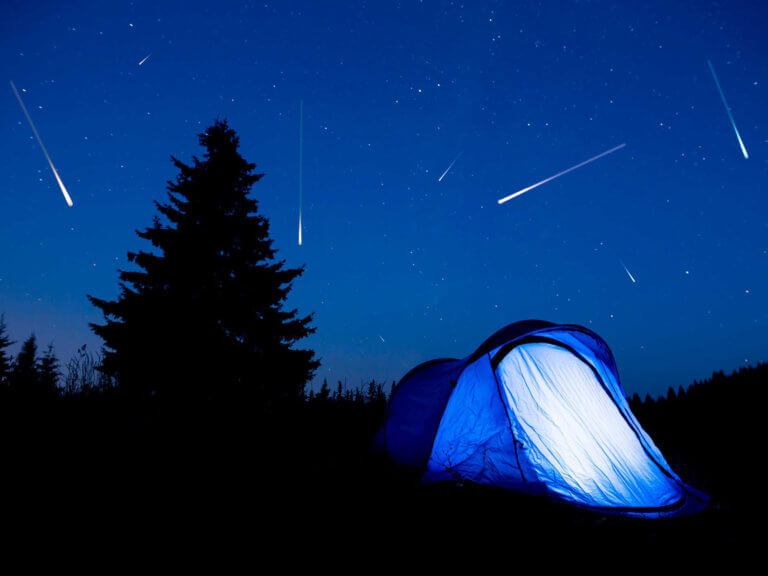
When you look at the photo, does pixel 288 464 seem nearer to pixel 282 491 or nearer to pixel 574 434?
pixel 282 491

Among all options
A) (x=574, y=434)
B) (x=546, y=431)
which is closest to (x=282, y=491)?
(x=546, y=431)

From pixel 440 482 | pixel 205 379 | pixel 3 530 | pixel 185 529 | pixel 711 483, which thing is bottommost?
pixel 711 483

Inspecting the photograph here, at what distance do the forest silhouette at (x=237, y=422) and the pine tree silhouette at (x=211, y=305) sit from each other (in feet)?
0.13

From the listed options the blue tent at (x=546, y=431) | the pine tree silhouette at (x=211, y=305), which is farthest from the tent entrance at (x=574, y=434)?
the pine tree silhouette at (x=211, y=305)

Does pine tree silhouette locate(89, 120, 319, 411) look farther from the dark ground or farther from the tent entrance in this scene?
the tent entrance

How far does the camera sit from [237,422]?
20.0 ft

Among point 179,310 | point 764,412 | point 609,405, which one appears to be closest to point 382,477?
point 609,405

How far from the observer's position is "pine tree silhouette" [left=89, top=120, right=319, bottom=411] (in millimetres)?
10078

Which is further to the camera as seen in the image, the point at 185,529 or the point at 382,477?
the point at 382,477

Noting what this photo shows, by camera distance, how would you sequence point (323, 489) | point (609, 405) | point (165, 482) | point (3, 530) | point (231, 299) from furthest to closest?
point (231, 299)
point (609, 405)
point (323, 489)
point (165, 482)
point (3, 530)

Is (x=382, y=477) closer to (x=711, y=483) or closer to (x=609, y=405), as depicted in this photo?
(x=609, y=405)

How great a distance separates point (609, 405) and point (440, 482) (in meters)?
2.17

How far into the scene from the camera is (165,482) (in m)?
3.43

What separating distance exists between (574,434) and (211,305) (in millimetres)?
10011
